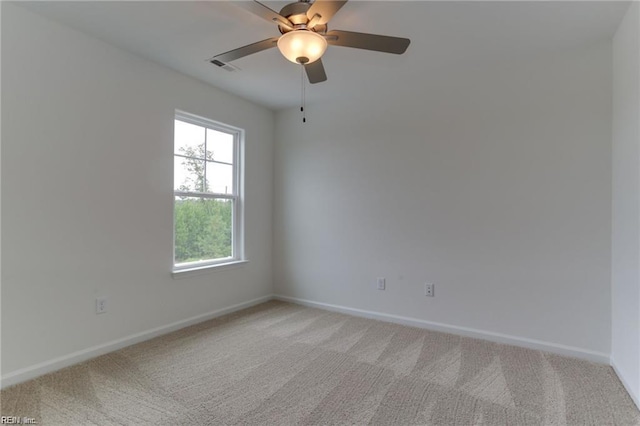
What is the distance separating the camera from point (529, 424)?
1.77 m

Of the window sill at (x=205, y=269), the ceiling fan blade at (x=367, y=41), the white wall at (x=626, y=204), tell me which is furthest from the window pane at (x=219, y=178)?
the white wall at (x=626, y=204)

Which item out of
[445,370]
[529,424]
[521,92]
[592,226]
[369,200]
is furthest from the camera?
[369,200]

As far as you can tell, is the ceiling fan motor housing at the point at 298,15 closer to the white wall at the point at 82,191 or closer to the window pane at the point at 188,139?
the white wall at the point at 82,191

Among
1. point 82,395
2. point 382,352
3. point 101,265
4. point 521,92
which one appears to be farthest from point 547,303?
point 101,265

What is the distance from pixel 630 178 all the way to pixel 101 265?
12.8 ft

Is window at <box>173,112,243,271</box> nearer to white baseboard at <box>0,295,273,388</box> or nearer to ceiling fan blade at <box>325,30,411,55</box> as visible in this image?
white baseboard at <box>0,295,273,388</box>

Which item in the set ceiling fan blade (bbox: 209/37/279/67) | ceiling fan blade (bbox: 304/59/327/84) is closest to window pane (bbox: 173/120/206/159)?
ceiling fan blade (bbox: 209/37/279/67)

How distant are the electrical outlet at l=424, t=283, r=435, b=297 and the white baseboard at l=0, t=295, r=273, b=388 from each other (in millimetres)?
2193

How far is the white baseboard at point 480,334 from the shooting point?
2540 mm

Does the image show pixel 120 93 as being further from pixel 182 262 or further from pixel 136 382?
pixel 136 382

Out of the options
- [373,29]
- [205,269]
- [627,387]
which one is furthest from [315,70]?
[627,387]

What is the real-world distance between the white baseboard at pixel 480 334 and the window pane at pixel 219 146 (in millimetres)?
2017

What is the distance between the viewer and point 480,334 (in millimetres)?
2949

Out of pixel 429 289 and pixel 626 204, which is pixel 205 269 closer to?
pixel 429 289
